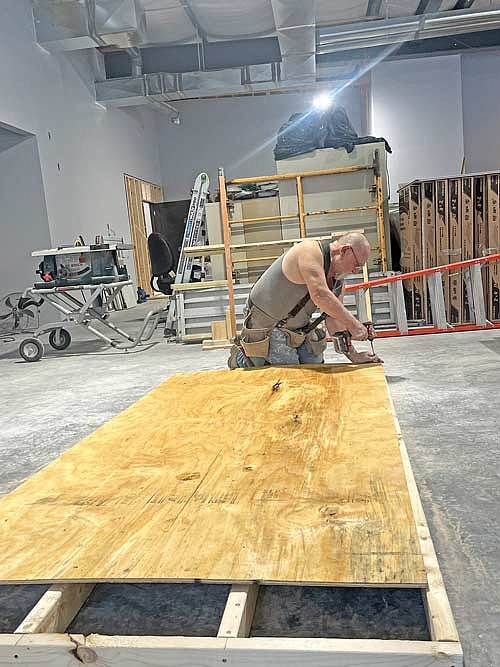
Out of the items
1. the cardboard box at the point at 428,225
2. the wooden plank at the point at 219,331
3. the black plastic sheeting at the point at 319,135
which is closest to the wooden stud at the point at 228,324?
the wooden plank at the point at 219,331

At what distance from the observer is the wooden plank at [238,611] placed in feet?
3.89

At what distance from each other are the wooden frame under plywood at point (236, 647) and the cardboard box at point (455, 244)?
6215 millimetres

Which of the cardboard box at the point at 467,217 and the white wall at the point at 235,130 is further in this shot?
the white wall at the point at 235,130

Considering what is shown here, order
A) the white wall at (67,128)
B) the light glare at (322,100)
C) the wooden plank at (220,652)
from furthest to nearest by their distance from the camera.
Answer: the light glare at (322,100)
the white wall at (67,128)
the wooden plank at (220,652)

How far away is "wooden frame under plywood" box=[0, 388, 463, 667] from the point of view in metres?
1.08

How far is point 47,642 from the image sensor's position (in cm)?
119

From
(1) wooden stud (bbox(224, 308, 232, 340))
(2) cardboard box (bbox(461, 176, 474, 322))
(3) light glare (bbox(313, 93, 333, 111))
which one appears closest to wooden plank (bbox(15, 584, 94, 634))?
(1) wooden stud (bbox(224, 308, 232, 340))

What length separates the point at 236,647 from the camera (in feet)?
3.67

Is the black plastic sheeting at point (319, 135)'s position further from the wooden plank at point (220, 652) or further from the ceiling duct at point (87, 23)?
the wooden plank at point (220, 652)

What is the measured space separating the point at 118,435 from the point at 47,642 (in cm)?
112

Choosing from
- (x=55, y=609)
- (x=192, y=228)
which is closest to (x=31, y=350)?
(x=192, y=228)

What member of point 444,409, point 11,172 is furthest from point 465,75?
point 444,409

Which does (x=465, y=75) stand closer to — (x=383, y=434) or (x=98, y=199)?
(x=98, y=199)

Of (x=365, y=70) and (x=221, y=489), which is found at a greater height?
(x=365, y=70)
